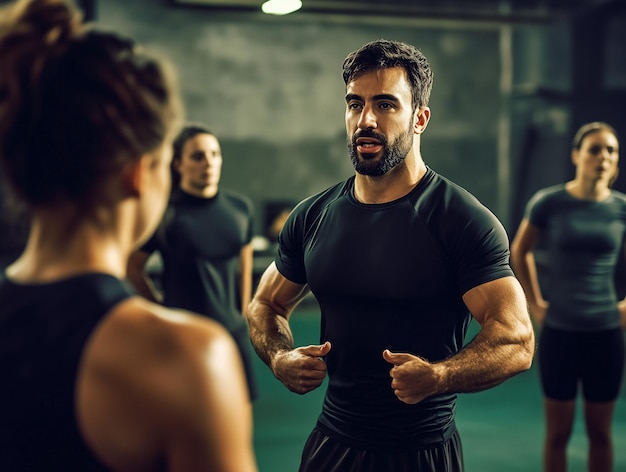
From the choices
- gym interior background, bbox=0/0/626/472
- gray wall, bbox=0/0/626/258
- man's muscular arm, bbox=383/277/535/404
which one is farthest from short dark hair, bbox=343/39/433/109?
gray wall, bbox=0/0/626/258

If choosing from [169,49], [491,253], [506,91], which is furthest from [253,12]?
[491,253]

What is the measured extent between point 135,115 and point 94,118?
5cm

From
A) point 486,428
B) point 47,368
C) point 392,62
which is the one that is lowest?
point 486,428

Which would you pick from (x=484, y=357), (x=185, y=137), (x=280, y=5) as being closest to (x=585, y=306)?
(x=484, y=357)

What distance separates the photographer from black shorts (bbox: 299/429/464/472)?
80.7 inches

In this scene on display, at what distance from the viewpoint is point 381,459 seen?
206 centimetres

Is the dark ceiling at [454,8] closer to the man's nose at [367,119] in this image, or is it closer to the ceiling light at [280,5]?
the ceiling light at [280,5]

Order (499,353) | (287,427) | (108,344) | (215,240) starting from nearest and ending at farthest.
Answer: (108,344) < (499,353) < (215,240) < (287,427)

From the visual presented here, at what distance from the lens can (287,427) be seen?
16.0 ft

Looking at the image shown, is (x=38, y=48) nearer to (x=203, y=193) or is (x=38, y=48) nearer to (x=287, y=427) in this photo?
(x=203, y=193)

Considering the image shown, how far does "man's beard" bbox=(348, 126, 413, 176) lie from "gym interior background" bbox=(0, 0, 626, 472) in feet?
18.7

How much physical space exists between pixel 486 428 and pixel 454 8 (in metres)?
5.69

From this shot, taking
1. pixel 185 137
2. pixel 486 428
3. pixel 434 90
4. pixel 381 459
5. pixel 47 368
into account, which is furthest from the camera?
pixel 434 90

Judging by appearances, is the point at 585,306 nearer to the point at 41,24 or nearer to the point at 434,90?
the point at 41,24
